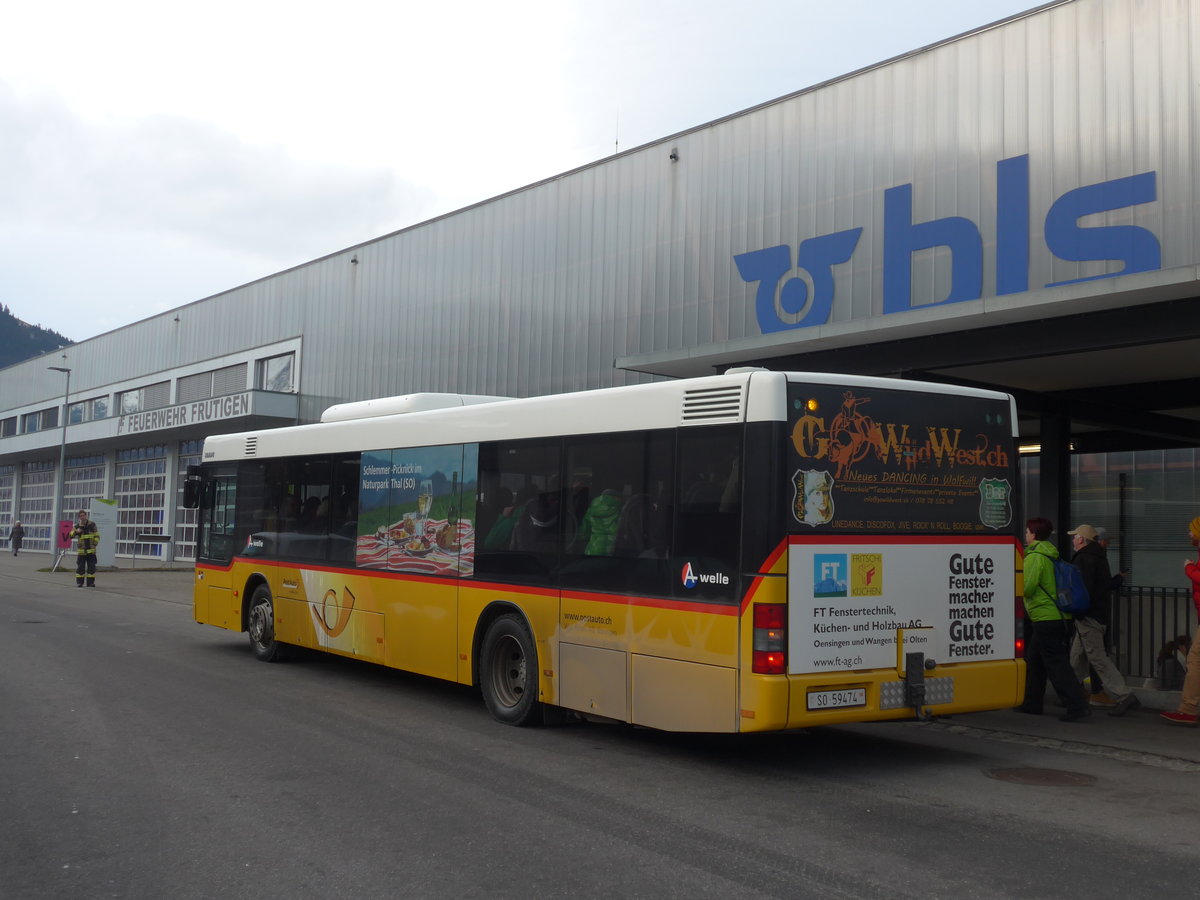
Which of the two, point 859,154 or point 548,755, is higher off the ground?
point 859,154

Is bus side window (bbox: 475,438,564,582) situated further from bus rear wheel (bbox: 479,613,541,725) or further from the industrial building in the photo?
the industrial building

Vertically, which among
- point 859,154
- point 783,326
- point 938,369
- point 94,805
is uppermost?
point 859,154

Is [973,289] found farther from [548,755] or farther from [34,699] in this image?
[34,699]

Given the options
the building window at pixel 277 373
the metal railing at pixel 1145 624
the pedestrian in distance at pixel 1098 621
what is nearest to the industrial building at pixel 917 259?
the metal railing at pixel 1145 624

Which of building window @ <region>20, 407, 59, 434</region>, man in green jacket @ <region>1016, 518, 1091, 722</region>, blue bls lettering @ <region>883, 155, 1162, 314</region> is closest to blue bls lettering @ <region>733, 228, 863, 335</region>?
blue bls lettering @ <region>883, 155, 1162, 314</region>

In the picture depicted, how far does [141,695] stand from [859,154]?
472 inches

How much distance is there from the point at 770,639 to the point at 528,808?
1867 millimetres

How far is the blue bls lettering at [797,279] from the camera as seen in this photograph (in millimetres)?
16500

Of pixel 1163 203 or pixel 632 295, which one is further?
pixel 632 295

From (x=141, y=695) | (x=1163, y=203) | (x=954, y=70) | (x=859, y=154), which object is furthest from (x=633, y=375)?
(x=141, y=695)

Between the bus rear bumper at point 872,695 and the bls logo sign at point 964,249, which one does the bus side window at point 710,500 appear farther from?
the bls logo sign at point 964,249

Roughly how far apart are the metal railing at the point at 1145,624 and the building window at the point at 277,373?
25141mm

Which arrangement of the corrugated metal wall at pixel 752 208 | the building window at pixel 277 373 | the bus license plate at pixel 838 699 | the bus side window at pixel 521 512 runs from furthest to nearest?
the building window at pixel 277 373
the corrugated metal wall at pixel 752 208
the bus side window at pixel 521 512
the bus license plate at pixel 838 699

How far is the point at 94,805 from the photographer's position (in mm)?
6539
